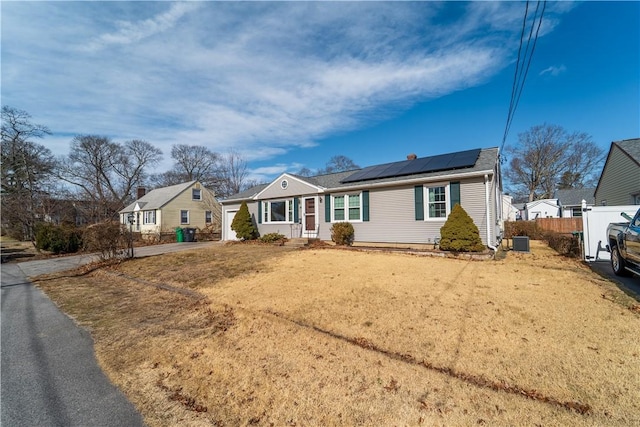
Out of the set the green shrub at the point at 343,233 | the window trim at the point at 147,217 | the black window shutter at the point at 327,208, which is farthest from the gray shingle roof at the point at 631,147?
the window trim at the point at 147,217

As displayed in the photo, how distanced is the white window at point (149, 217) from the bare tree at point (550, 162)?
150 ft

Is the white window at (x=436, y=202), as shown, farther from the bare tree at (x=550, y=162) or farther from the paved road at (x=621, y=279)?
the bare tree at (x=550, y=162)

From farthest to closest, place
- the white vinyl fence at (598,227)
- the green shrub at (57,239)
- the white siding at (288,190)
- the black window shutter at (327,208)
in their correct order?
the green shrub at (57,239) → the white siding at (288,190) → the black window shutter at (327,208) → the white vinyl fence at (598,227)

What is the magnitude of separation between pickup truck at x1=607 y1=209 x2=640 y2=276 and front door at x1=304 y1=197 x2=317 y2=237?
1106 cm

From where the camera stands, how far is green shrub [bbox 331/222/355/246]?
507 inches

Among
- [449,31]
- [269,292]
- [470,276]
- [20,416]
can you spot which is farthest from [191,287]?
[449,31]

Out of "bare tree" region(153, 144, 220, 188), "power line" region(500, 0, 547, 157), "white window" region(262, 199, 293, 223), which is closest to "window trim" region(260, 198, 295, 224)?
"white window" region(262, 199, 293, 223)

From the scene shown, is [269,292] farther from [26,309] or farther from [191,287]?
[26,309]

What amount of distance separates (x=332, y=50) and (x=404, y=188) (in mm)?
6288

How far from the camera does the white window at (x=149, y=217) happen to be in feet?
91.7

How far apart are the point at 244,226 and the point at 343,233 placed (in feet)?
24.1

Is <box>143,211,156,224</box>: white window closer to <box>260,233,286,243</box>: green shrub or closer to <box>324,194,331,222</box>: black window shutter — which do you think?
<box>260,233,286,243</box>: green shrub

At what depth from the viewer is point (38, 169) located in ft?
101

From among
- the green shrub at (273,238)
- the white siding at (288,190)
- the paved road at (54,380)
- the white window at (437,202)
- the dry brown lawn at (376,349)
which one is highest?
the white siding at (288,190)
